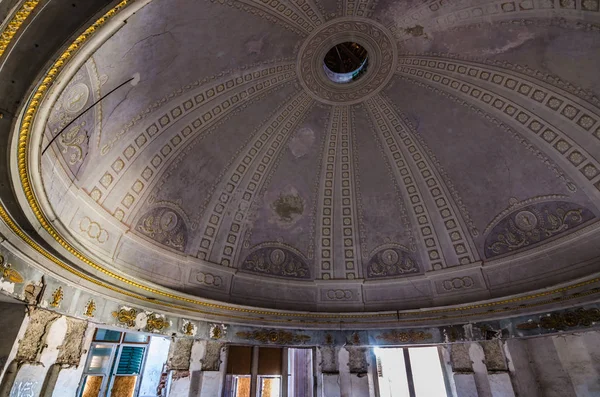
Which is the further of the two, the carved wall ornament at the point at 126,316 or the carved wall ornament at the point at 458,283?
the carved wall ornament at the point at 458,283

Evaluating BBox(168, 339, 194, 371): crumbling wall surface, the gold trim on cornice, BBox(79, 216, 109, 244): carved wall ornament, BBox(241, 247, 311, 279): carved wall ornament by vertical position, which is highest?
BBox(241, 247, 311, 279): carved wall ornament

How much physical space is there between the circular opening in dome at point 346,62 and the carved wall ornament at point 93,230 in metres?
8.30

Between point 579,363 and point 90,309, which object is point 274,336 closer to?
point 90,309

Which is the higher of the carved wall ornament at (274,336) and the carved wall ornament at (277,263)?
the carved wall ornament at (277,263)

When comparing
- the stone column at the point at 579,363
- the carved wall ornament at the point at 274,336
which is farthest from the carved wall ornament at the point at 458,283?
the carved wall ornament at the point at 274,336

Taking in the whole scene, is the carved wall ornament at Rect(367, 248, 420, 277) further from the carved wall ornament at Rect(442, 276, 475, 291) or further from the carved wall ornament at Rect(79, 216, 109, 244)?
the carved wall ornament at Rect(79, 216, 109, 244)

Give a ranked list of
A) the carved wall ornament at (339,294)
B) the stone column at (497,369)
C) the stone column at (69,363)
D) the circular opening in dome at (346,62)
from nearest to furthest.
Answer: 1. the stone column at (69,363)
2. the stone column at (497,369)
3. the circular opening in dome at (346,62)
4. the carved wall ornament at (339,294)

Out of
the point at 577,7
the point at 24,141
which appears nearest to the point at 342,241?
the point at 577,7

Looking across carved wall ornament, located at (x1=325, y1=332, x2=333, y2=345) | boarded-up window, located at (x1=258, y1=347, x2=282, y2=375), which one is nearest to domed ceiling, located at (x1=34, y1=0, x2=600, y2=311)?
carved wall ornament, located at (x1=325, y1=332, x2=333, y2=345)

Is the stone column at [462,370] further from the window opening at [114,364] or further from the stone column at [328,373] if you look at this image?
the window opening at [114,364]

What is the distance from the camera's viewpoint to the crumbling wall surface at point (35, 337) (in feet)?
20.5

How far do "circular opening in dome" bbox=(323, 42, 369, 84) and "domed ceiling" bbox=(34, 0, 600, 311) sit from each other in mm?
263

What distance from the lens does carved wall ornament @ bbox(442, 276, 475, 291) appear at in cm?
1108

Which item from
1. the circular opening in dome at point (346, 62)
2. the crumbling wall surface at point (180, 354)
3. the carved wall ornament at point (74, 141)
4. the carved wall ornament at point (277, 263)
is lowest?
the crumbling wall surface at point (180, 354)
